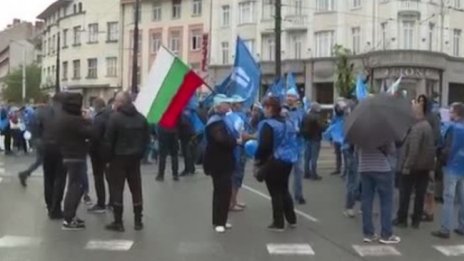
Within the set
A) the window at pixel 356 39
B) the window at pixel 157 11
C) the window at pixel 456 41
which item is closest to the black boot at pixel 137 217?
the window at pixel 356 39

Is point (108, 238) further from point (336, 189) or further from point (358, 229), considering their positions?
point (336, 189)

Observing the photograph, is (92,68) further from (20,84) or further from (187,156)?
(187,156)

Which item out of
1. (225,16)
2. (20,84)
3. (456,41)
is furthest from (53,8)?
(456,41)

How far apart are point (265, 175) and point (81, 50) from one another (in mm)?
68057

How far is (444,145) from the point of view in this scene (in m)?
11.0

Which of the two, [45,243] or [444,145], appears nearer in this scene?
[45,243]

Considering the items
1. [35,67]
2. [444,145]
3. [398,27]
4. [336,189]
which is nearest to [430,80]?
[398,27]

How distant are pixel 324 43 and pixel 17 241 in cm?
4479

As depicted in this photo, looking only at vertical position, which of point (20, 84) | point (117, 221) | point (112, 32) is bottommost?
point (117, 221)

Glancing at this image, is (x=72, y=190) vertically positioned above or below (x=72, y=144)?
below

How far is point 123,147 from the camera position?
35.0ft

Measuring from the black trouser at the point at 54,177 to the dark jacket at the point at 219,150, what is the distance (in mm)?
2213

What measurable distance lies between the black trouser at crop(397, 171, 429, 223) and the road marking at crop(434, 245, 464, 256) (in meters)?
1.23

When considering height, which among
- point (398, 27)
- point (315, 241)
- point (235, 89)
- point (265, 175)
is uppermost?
point (398, 27)
